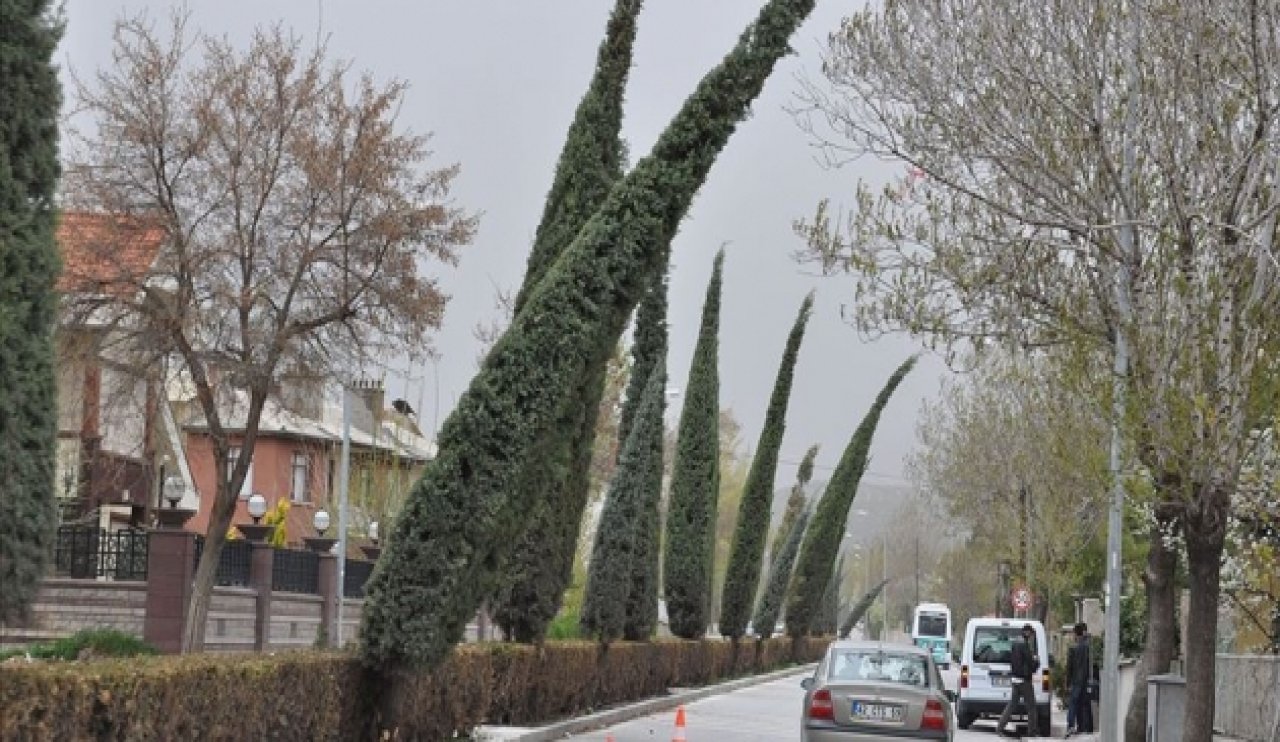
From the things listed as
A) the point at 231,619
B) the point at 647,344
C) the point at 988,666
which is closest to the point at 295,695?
the point at 231,619

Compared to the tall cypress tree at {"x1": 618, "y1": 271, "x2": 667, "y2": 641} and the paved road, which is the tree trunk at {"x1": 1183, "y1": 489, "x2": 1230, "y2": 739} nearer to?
the paved road

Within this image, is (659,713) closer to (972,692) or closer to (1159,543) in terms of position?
(972,692)

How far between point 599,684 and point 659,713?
371 cm

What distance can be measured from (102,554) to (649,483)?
359 inches

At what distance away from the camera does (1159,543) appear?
75.0 ft

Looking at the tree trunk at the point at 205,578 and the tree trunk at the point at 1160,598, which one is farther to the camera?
the tree trunk at the point at 205,578

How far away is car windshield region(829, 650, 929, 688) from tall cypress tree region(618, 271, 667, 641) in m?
9.47

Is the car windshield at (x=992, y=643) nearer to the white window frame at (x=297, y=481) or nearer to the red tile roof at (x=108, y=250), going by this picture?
the red tile roof at (x=108, y=250)

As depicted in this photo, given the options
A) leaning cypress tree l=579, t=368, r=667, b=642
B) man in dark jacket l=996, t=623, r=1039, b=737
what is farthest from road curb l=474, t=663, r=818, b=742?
man in dark jacket l=996, t=623, r=1039, b=737

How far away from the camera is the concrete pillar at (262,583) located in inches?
1240

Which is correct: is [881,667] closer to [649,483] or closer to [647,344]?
[649,483]

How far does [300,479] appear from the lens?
63.0 m

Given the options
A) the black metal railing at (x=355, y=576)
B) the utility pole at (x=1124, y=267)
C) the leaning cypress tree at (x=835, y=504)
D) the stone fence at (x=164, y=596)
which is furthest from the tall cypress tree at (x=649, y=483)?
the leaning cypress tree at (x=835, y=504)

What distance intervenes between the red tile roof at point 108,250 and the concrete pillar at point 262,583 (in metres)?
5.83
